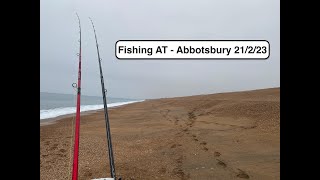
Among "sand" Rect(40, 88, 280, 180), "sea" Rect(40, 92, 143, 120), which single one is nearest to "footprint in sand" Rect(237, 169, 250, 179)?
"sand" Rect(40, 88, 280, 180)

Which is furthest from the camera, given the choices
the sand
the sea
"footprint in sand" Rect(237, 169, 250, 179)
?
the sea

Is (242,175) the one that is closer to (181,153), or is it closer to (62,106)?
(181,153)

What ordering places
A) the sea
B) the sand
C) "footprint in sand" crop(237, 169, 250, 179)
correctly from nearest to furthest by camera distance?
"footprint in sand" crop(237, 169, 250, 179), the sand, the sea

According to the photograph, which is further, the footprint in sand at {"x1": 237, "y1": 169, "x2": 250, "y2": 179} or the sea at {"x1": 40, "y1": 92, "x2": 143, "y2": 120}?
the sea at {"x1": 40, "y1": 92, "x2": 143, "y2": 120}

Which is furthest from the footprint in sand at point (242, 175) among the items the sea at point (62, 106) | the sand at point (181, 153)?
→ the sea at point (62, 106)

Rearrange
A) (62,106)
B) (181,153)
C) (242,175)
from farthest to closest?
(62,106) < (181,153) < (242,175)

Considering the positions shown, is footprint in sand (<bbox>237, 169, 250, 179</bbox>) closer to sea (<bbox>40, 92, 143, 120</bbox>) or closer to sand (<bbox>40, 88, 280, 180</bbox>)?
sand (<bbox>40, 88, 280, 180</bbox>)

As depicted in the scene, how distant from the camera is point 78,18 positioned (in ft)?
15.8

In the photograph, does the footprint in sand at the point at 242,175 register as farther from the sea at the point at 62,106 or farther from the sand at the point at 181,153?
the sea at the point at 62,106

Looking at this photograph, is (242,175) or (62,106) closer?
(242,175)

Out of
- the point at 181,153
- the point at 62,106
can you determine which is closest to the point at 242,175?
the point at 181,153
